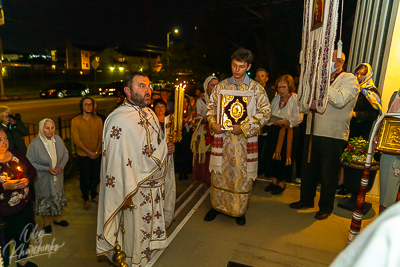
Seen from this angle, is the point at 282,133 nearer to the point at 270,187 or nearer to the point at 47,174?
the point at 270,187

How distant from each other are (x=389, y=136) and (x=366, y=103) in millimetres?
2719

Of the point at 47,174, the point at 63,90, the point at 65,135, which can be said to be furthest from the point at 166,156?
the point at 63,90

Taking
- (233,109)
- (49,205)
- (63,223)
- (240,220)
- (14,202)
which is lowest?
(63,223)

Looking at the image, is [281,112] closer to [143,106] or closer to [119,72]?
[143,106]

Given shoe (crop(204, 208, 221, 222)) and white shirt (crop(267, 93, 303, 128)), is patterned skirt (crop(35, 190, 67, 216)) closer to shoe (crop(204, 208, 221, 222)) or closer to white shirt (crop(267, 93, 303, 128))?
shoe (crop(204, 208, 221, 222))

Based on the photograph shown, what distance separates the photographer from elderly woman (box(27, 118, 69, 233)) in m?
3.37

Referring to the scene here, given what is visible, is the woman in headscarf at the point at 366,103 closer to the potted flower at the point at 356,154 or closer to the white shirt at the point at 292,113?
the potted flower at the point at 356,154

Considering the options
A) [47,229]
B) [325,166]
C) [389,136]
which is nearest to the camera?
[389,136]

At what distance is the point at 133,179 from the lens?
7.79 ft

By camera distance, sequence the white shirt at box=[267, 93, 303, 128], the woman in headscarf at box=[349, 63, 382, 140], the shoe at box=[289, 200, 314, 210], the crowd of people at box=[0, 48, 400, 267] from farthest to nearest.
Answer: the white shirt at box=[267, 93, 303, 128]
the woman in headscarf at box=[349, 63, 382, 140]
the shoe at box=[289, 200, 314, 210]
the crowd of people at box=[0, 48, 400, 267]

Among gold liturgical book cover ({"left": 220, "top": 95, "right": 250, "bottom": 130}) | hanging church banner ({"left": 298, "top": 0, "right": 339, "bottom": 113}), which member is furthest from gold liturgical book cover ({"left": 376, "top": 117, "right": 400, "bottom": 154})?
gold liturgical book cover ({"left": 220, "top": 95, "right": 250, "bottom": 130})

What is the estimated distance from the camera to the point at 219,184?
11.7 feet

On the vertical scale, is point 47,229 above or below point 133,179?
below

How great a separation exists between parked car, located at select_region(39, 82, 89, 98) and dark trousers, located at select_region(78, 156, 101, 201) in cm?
2090
